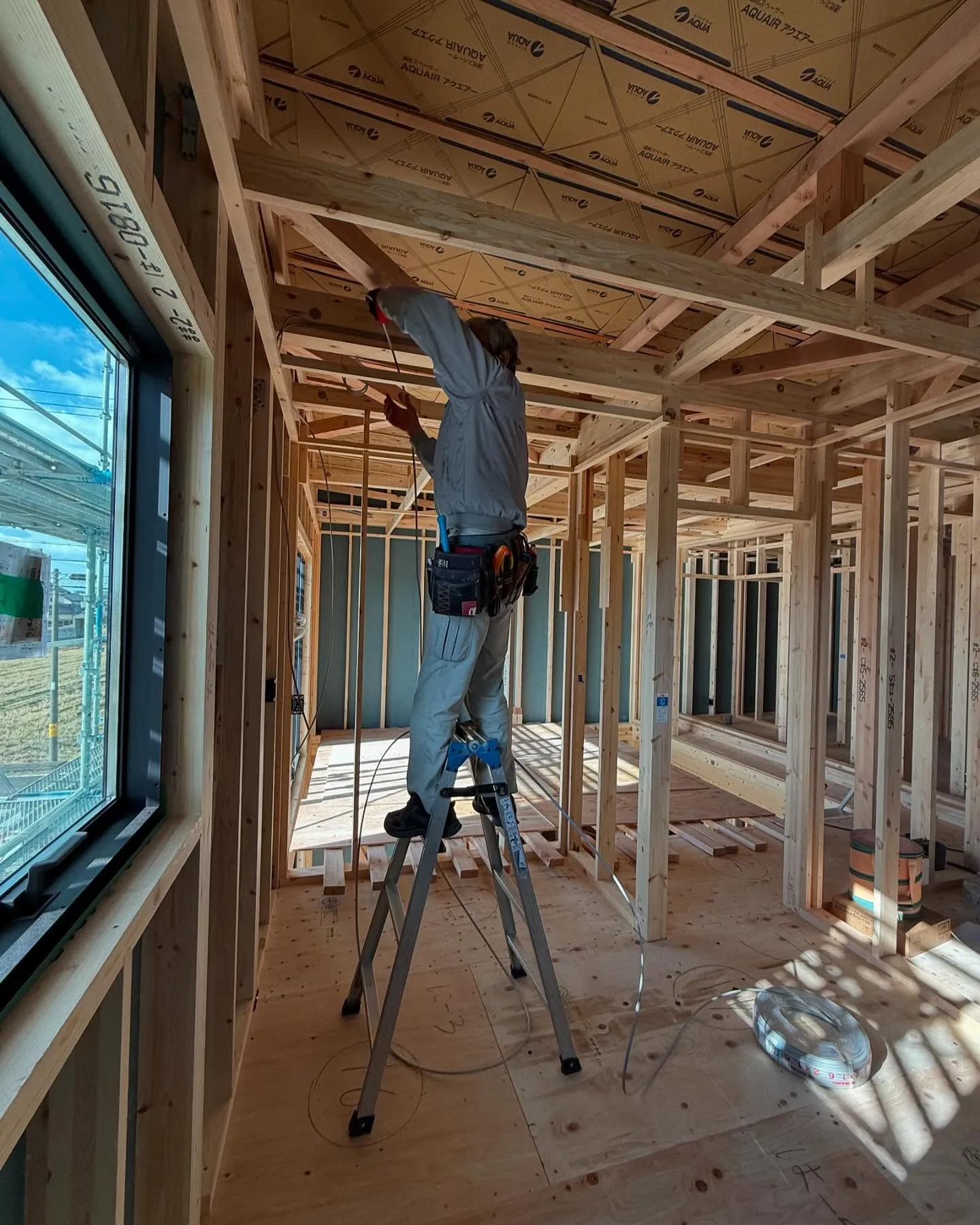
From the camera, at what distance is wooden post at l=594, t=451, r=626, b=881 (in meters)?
3.20

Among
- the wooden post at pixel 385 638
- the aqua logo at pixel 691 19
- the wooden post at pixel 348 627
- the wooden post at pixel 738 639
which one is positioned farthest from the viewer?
the wooden post at pixel 738 639

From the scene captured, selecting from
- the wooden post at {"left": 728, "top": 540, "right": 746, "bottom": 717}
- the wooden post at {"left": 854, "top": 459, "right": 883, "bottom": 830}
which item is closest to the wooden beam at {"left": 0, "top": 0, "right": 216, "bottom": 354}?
the wooden post at {"left": 854, "top": 459, "right": 883, "bottom": 830}

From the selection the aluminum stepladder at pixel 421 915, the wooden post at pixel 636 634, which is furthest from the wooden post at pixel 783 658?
the aluminum stepladder at pixel 421 915

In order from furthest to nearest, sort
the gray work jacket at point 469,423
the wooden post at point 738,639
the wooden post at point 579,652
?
the wooden post at point 738,639
the wooden post at point 579,652
the gray work jacket at point 469,423

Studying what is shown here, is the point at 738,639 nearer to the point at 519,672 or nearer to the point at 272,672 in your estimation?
the point at 519,672

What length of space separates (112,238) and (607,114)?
1606 mm

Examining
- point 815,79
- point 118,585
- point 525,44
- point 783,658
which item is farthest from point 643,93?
point 783,658

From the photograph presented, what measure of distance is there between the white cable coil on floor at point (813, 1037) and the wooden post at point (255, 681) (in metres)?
2.00

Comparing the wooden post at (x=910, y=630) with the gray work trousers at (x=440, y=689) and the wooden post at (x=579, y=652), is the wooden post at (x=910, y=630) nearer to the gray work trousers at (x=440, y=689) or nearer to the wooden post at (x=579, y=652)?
the wooden post at (x=579, y=652)

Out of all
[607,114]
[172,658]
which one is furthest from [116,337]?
[607,114]

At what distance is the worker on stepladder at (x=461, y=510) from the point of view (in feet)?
4.88

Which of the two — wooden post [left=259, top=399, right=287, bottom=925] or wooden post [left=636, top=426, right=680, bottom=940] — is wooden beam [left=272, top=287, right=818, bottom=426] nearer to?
wooden post [left=636, top=426, right=680, bottom=940]

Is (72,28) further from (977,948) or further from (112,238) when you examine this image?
(977,948)

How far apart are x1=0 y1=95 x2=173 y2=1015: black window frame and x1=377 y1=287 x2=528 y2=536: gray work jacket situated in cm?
67
